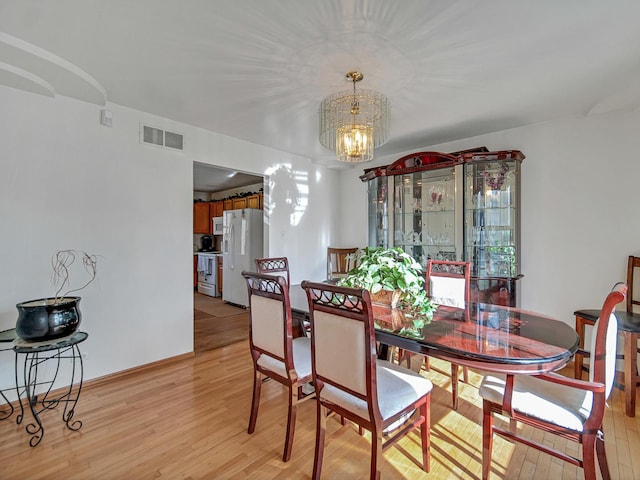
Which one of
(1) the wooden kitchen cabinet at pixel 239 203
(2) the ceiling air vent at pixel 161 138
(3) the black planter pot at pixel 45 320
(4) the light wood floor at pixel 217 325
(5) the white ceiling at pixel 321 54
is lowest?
(4) the light wood floor at pixel 217 325

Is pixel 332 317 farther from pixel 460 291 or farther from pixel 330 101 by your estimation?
pixel 330 101

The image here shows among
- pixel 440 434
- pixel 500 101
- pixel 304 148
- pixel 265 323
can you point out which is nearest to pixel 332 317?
pixel 265 323

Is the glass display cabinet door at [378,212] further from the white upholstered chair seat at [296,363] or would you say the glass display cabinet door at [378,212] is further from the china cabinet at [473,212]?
the white upholstered chair seat at [296,363]

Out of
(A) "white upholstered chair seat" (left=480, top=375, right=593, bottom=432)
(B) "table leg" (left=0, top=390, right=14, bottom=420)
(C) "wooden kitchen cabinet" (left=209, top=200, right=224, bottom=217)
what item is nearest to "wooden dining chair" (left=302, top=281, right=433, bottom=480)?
(A) "white upholstered chair seat" (left=480, top=375, right=593, bottom=432)

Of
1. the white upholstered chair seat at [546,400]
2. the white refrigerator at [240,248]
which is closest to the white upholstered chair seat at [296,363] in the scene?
the white upholstered chair seat at [546,400]

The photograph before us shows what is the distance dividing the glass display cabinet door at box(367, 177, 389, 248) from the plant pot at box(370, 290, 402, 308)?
1954 mm

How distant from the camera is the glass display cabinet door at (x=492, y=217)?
3.26 metres

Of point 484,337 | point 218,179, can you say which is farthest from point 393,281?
point 218,179

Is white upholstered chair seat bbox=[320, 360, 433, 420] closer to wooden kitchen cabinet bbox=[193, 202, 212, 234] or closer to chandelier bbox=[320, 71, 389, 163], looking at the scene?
chandelier bbox=[320, 71, 389, 163]

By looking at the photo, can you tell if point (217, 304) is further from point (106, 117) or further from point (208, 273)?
point (106, 117)

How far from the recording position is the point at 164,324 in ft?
10.3

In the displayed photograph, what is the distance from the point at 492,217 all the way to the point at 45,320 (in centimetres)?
401

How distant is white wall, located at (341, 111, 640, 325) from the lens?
2783 mm

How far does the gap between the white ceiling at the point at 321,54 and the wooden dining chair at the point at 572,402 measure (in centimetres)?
152
